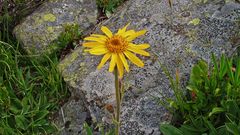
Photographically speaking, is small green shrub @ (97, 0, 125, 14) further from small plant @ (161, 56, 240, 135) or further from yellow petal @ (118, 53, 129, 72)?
→ yellow petal @ (118, 53, 129, 72)

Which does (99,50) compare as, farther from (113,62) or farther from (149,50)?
(149,50)

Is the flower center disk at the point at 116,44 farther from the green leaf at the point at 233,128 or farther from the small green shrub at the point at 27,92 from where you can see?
the small green shrub at the point at 27,92

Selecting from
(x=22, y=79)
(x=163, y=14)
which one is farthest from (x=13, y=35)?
(x=163, y=14)

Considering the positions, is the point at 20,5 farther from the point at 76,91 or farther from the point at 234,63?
the point at 234,63

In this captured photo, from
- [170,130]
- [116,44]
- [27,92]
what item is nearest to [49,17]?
[27,92]

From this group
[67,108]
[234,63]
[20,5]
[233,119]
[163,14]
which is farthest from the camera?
[20,5]

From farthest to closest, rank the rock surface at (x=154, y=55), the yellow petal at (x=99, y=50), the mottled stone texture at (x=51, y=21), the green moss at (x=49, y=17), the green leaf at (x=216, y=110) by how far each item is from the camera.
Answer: the green moss at (x=49, y=17)
the mottled stone texture at (x=51, y=21)
the rock surface at (x=154, y=55)
the green leaf at (x=216, y=110)
the yellow petal at (x=99, y=50)

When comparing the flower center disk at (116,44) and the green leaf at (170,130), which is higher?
the flower center disk at (116,44)

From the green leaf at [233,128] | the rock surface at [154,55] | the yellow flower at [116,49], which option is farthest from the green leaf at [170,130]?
the yellow flower at [116,49]
